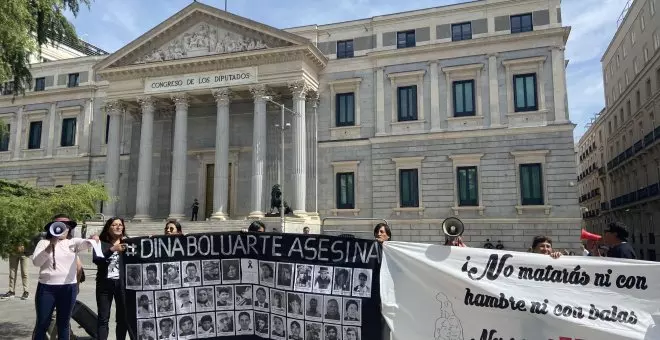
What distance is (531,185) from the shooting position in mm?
28719

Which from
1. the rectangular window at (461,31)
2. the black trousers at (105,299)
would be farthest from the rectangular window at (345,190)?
the black trousers at (105,299)

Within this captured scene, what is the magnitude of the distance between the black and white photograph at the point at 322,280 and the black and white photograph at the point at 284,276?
0.33m

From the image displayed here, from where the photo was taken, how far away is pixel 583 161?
66.4 meters

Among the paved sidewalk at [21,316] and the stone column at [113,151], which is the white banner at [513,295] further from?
the stone column at [113,151]

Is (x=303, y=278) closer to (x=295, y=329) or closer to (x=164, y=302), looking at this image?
(x=295, y=329)

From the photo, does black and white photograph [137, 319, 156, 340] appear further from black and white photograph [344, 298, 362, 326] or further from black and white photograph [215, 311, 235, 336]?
black and white photograph [344, 298, 362, 326]

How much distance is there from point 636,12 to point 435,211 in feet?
88.8

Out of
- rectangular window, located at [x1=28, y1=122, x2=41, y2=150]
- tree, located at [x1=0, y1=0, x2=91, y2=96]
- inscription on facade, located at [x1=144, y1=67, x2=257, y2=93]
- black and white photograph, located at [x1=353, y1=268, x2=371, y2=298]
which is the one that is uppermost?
inscription on facade, located at [x1=144, y1=67, x2=257, y2=93]

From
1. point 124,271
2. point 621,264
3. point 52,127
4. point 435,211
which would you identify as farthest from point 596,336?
point 52,127

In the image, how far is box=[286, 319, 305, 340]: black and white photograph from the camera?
6.40 metres

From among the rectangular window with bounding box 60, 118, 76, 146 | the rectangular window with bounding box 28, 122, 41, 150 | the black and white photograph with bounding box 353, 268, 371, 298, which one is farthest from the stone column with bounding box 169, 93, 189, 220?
the black and white photograph with bounding box 353, 268, 371, 298

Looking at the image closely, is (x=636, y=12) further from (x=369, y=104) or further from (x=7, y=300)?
(x=7, y=300)

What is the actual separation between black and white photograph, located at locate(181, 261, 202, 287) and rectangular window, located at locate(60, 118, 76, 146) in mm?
36948

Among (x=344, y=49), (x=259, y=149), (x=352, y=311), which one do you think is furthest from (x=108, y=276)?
(x=344, y=49)
